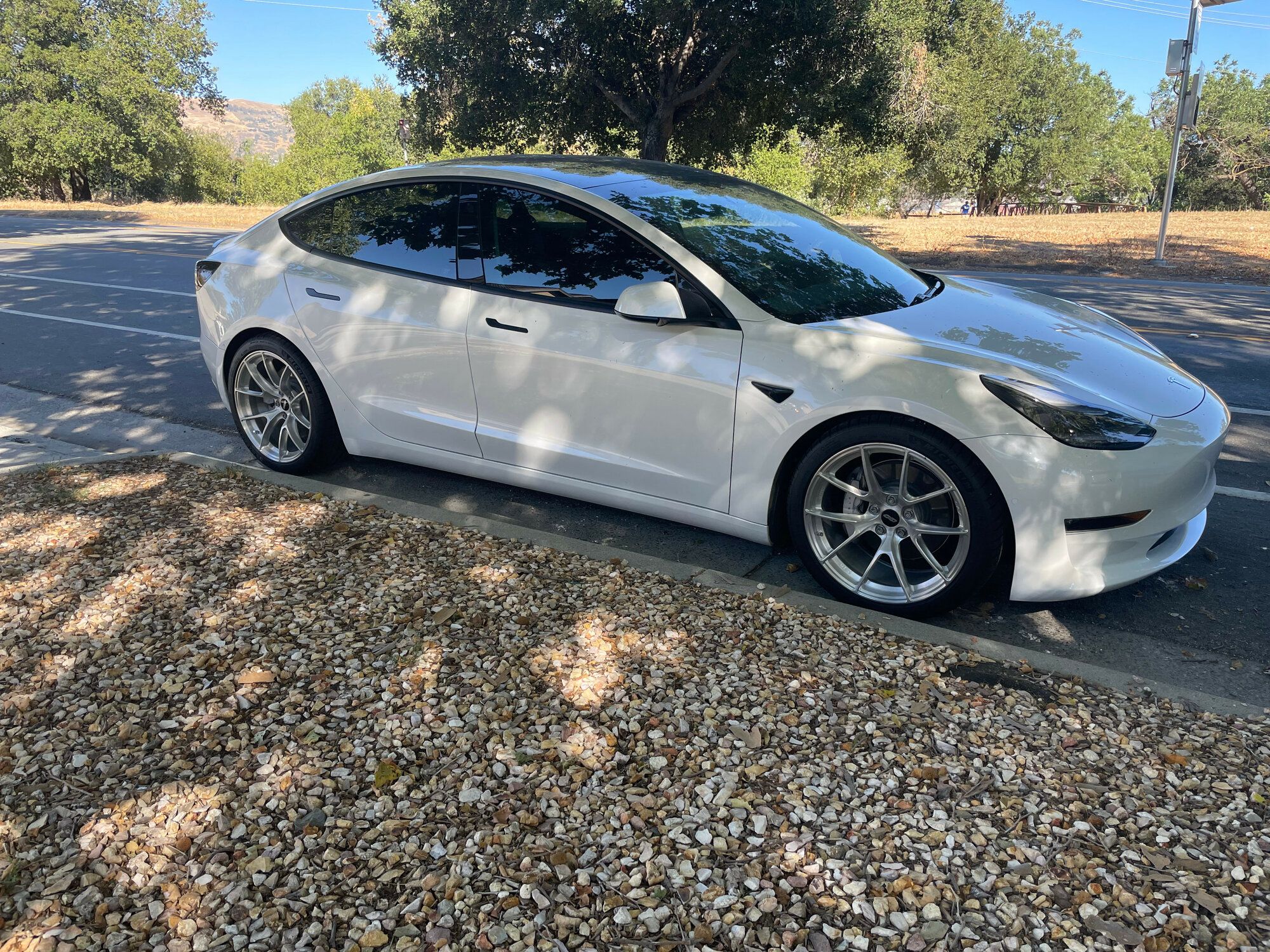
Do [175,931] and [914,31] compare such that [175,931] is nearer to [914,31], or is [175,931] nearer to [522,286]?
[522,286]

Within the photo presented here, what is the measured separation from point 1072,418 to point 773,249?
5.19 ft

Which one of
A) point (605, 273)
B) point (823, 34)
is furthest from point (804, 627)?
point (823, 34)

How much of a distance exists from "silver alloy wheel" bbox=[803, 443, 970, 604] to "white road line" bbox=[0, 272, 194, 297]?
1021 centimetres

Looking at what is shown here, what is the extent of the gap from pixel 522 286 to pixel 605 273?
431 millimetres

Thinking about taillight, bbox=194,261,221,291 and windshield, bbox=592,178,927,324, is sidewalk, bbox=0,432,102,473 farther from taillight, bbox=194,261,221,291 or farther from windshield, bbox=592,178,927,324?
windshield, bbox=592,178,927,324

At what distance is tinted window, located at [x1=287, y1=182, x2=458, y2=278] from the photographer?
4.64 metres

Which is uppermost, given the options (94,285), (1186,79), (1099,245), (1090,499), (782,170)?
(1186,79)

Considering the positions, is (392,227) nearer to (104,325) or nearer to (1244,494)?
(1244,494)

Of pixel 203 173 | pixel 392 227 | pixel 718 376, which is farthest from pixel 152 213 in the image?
pixel 203 173

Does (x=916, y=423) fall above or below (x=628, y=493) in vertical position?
above

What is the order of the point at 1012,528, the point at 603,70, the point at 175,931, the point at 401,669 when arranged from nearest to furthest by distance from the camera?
the point at 175,931, the point at 401,669, the point at 1012,528, the point at 603,70

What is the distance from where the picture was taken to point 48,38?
4084 centimetres

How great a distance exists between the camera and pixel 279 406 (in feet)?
17.3

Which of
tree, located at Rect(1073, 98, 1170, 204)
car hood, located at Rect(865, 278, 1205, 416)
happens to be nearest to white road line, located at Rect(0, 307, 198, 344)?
car hood, located at Rect(865, 278, 1205, 416)
